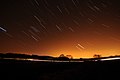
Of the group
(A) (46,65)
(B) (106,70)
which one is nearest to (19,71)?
(A) (46,65)

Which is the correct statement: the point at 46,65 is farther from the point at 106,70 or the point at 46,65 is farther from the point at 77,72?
the point at 106,70

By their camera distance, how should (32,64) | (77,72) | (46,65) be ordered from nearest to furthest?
(77,72), (32,64), (46,65)

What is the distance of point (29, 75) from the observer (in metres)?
15.6

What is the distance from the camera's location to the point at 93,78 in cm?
1238

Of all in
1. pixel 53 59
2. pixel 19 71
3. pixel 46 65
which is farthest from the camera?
pixel 53 59

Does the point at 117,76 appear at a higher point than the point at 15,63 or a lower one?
lower

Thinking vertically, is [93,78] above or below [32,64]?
below

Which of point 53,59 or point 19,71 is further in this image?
point 53,59

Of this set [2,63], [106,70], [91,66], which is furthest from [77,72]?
[2,63]

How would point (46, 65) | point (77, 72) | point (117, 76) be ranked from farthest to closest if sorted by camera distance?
point (46, 65) < point (77, 72) < point (117, 76)

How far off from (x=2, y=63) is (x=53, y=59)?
782 cm

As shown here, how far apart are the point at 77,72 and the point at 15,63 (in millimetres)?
5014

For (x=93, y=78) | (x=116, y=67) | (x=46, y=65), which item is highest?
(x=46, y=65)

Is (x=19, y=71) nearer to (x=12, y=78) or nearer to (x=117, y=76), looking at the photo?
(x=12, y=78)
